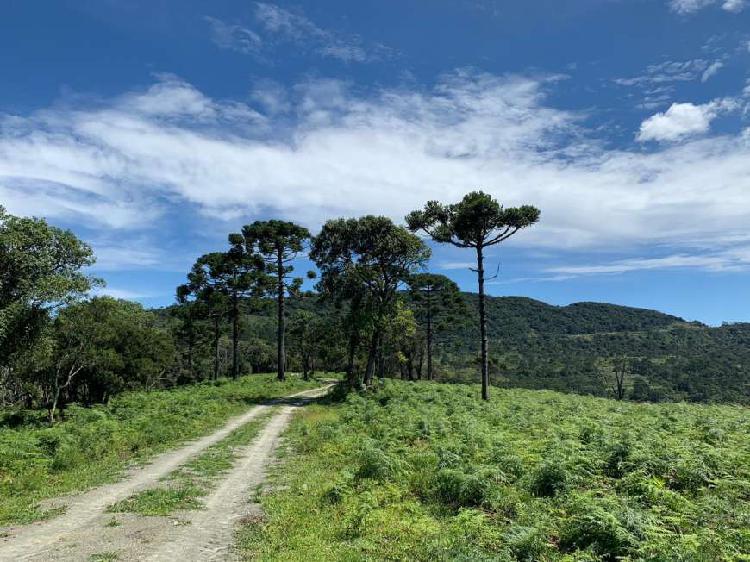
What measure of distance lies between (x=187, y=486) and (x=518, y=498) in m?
8.71

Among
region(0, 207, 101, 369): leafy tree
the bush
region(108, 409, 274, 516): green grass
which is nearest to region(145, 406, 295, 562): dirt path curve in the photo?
region(108, 409, 274, 516): green grass

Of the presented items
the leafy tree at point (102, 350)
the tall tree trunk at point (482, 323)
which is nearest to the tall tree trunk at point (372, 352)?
the tall tree trunk at point (482, 323)

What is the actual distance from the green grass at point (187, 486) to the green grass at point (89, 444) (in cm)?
179

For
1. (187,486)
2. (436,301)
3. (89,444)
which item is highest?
(436,301)

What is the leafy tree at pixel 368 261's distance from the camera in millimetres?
37719

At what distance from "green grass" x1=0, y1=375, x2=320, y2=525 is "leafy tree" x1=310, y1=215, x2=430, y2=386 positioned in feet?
37.2

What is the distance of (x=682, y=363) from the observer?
7657 inches

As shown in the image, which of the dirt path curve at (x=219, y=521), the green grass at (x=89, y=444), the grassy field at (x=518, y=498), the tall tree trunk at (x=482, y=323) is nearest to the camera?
the grassy field at (x=518, y=498)

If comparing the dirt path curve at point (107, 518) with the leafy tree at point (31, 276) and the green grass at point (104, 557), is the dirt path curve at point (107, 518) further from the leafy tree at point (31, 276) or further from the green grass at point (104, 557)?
the leafy tree at point (31, 276)

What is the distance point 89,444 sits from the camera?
731 inches

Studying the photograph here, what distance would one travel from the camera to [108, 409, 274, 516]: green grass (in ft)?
37.2

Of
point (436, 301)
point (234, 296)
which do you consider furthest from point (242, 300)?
point (436, 301)

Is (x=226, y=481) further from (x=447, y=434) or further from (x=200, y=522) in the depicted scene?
(x=447, y=434)

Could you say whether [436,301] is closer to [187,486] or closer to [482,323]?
[482,323]
